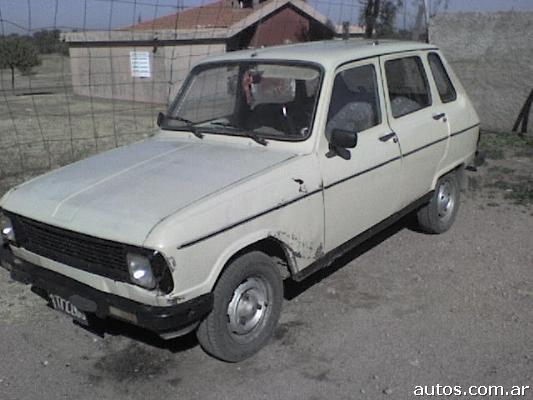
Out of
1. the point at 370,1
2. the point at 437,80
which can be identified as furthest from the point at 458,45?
the point at 437,80

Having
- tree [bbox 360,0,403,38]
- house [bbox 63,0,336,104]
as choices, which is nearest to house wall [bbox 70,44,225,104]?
house [bbox 63,0,336,104]

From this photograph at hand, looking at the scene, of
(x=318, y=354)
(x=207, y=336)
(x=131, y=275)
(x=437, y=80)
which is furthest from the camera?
(x=437, y=80)

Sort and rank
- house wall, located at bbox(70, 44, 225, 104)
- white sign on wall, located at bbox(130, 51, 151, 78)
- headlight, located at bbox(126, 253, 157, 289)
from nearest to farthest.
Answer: headlight, located at bbox(126, 253, 157, 289) < house wall, located at bbox(70, 44, 225, 104) < white sign on wall, located at bbox(130, 51, 151, 78)

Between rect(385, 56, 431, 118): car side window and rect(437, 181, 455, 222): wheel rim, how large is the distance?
35.0 inches

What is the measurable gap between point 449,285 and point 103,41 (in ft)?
58.1

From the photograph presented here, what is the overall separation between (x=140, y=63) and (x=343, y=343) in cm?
1622

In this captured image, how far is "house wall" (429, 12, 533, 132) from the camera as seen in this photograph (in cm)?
968

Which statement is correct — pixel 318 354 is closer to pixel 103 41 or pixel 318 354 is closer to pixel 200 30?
pixel 200 30

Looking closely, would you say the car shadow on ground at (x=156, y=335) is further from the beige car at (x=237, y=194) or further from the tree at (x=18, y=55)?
the tree at (x=18, y=55)

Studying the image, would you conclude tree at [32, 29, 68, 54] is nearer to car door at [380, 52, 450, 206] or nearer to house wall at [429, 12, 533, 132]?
car door at [380, 52, 450, 206]

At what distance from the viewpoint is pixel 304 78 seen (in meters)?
4.05

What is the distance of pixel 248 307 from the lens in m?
3.52

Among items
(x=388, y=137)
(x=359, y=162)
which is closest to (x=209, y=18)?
(x=388, y=137)

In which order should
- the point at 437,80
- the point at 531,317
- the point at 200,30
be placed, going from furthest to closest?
the point at 200,30 < the point at 437,80 < the point at 531,317
